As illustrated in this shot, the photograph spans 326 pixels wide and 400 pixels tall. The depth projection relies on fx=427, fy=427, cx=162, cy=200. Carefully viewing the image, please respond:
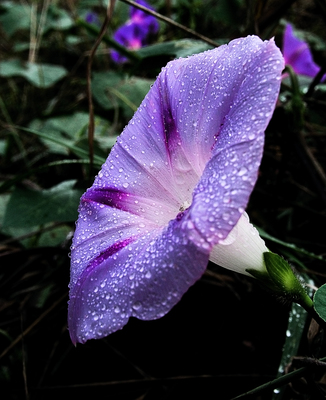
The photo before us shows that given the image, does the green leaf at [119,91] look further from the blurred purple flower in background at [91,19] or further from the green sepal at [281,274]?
the blurred purple flower in background at [91,19]

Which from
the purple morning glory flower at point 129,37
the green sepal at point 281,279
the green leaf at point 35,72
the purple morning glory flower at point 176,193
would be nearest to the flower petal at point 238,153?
the purple morning glory flower at point 176,193

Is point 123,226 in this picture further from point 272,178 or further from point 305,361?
point 272,178

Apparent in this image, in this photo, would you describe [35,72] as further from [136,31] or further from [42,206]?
[42,206]

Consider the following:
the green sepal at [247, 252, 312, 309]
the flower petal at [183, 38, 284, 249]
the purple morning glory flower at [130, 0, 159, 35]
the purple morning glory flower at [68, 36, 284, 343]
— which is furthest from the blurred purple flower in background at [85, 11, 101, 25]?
the green sepal at [247, 252, 312, 309]

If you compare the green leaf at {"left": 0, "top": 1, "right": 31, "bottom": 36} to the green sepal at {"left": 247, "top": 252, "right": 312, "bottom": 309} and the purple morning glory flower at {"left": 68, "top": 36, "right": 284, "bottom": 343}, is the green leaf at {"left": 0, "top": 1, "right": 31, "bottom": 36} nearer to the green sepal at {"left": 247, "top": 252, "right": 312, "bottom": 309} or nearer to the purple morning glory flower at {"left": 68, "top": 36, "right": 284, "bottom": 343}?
the purple morning glory flower at {"left": 68, "top": 36, "right": 284, "bottom": 343}

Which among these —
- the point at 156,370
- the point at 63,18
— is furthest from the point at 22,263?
the point at 63,18

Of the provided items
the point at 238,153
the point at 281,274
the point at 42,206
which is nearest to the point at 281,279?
the point at 281,274
